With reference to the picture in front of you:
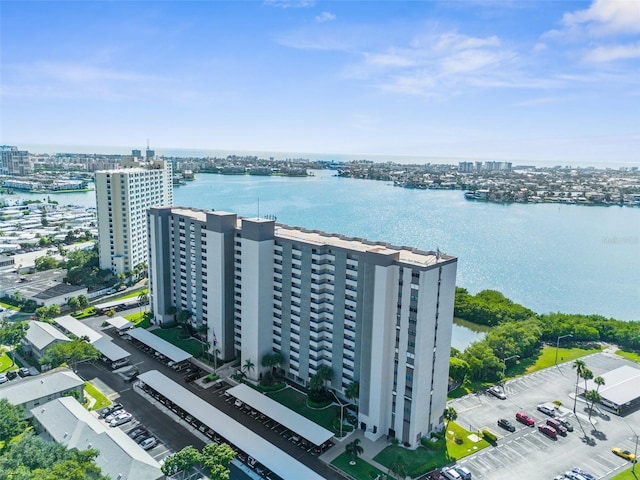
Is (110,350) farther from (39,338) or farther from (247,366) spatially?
(247,366)

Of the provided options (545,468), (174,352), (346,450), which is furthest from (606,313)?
(174,352)

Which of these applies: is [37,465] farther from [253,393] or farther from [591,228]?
[591,228]

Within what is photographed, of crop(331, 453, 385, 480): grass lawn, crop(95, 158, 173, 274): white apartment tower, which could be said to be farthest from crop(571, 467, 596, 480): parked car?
crop(95, 158, 173, 274): white apartment tower

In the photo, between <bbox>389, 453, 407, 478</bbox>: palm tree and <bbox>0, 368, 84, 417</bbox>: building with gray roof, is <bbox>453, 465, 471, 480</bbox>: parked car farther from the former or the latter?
<bbox>0, 368, 84, 417</bbox>: building with gray roof

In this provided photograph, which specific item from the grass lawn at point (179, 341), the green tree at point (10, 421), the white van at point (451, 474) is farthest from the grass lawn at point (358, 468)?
the green tree at point (10, 421)

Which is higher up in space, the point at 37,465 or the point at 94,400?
the point at 37,465

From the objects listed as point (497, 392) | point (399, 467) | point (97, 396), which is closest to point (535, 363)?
point (497, 392)
